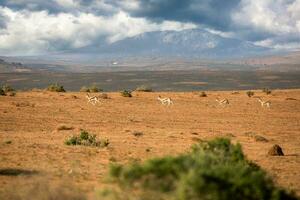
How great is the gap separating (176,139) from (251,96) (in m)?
34.4

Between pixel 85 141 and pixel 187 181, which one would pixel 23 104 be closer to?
pixel 85 141

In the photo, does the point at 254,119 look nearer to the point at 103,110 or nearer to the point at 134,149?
the point at 103,110

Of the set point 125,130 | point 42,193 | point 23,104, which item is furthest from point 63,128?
point 42,193

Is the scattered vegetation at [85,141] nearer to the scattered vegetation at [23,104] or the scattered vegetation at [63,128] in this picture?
the scattered vegetation at [63,128]

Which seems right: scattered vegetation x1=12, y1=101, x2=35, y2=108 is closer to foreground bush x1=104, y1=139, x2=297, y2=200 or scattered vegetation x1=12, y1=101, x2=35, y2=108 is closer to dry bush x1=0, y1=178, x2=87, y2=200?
dry bush x1=0, y1=178, x2=87, y2=200

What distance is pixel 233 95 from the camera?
200 ft

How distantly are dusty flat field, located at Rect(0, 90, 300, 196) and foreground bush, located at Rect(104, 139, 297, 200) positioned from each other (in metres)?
2.59

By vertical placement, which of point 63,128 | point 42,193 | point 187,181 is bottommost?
point 63,128

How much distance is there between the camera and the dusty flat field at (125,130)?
17781 millimetres

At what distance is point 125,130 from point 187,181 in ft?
73.1

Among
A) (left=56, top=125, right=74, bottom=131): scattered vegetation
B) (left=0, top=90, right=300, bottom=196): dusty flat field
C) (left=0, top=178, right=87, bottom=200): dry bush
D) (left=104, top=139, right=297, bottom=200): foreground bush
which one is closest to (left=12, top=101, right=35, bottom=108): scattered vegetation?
(left=0, top=90, right=300, bottom=196): dusty flat field

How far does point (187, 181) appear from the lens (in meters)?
8.87

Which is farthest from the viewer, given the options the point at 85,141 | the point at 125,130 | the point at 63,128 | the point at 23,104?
the point at 23,104

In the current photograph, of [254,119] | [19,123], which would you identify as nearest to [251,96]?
[254,119]
